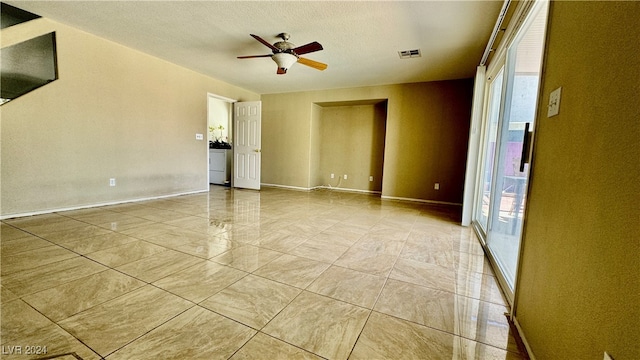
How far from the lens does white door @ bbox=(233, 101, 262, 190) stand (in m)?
5.89

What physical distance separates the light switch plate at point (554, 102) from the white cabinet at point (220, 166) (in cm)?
649

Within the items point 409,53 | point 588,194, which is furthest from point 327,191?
point 588,194

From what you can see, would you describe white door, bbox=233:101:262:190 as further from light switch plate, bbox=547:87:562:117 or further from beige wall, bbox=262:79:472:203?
light switch plate, bbox=547:87:562:117

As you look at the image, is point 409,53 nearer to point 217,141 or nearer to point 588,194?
point 588,194

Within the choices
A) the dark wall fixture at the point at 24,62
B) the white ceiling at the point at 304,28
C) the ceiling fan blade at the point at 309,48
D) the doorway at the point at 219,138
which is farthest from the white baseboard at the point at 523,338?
the doorway at the point at 219,138

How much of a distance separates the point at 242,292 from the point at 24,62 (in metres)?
3.97

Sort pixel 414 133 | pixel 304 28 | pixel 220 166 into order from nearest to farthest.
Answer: pixel 304 28 → pixel 414 133 → pixel 220 166

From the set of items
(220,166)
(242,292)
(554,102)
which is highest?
(554,102)

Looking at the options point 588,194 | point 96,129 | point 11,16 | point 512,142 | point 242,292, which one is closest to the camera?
point 588,194

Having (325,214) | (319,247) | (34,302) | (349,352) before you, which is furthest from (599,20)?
(325,214)

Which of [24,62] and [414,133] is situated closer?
[24,62]

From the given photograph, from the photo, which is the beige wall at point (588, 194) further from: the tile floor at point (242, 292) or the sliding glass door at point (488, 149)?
the sliding glass door at point (488, 149)

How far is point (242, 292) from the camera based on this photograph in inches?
64.0

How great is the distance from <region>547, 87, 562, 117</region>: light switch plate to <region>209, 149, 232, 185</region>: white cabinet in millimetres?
6492
